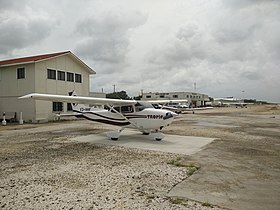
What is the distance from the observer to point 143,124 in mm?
12000

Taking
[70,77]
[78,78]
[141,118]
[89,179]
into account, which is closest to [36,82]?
[70,77]

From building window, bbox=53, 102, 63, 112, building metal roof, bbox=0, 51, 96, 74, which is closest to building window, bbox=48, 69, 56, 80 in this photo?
building metal roof, bbox=0, 51, 96, 74

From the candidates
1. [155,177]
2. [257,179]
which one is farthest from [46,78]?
[257,179]

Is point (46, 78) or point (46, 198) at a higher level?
point (46, 78)

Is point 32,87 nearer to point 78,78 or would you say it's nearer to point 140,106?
point 78,78

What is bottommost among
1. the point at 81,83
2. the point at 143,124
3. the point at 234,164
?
the point at 234,164

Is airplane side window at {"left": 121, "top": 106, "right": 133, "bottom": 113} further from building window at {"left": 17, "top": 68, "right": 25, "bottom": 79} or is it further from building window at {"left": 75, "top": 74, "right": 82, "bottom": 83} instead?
building window at {"left": 75, "top": 74, "right": 82, "bottom": 83}

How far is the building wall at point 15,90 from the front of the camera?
2236 cm

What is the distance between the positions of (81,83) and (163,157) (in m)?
21.7

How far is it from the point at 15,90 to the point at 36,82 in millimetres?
3038

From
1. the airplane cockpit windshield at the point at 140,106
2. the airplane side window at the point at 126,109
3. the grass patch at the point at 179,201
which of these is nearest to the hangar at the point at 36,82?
the airplane side window at the point at 126,109

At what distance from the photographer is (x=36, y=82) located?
22.2 m

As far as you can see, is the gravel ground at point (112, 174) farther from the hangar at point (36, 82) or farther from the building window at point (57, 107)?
the building window at point (57, 107)

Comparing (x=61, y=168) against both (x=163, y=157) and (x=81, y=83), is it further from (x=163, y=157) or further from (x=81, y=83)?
(x=81, y=83)
